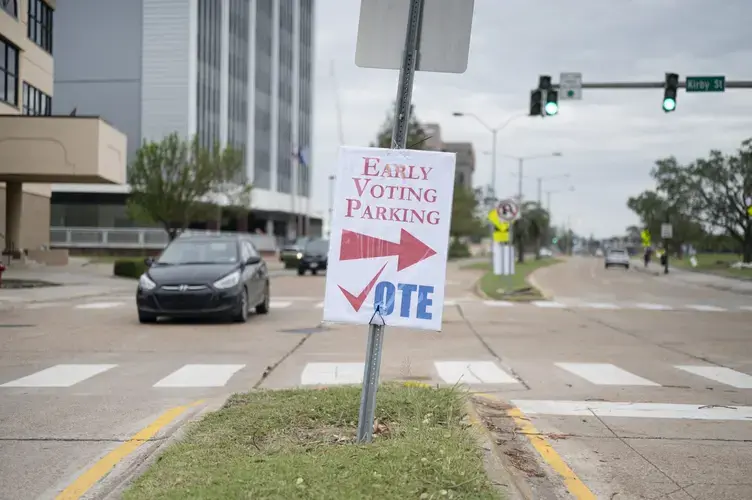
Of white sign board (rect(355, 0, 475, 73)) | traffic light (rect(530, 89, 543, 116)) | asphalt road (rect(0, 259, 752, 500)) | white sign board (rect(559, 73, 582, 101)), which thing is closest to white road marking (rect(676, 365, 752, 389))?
asphalt road (rect(0, 259, 752, 500))

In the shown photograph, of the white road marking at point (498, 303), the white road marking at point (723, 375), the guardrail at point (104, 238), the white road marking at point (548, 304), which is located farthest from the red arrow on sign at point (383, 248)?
the guardrail at point (104, 238)

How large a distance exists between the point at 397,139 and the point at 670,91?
56.2ft

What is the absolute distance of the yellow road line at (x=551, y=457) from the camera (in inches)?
207

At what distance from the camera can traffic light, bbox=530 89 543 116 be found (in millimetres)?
21484

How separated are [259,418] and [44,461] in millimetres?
1519

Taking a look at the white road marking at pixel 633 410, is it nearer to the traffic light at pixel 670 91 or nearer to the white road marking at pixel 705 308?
the traffic light at pixel 670 91

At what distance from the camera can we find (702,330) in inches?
653

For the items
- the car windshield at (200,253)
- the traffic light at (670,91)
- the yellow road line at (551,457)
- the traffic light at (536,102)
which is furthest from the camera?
the traffic light at (536,102)

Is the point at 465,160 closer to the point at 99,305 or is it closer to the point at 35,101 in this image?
the point at 35,101

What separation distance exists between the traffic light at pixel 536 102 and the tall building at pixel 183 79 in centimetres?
3992

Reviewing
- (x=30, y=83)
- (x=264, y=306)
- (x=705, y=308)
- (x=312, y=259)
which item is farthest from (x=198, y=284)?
(x=312, y=259)

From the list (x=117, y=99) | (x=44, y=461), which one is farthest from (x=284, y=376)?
(x=117, y=99)

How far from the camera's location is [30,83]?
35.7 m

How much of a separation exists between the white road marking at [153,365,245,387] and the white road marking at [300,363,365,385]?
0.90 m
